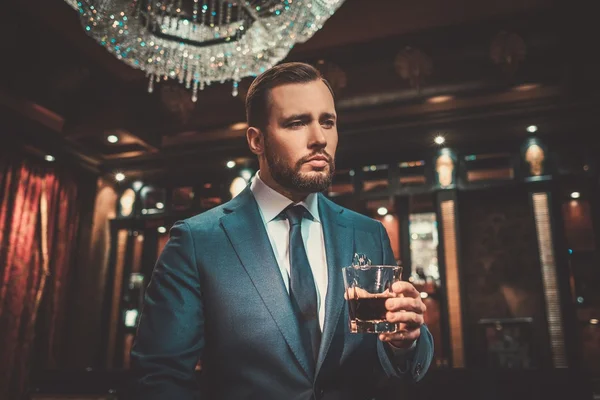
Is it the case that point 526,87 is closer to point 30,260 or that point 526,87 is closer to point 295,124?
point 295,124

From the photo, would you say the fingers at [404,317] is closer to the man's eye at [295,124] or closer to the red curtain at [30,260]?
the man's eye at [295,124]

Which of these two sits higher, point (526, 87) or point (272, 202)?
point (526, 87)

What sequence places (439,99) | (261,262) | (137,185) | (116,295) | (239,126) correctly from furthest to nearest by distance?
1. (137,185)
2. (116,295)
3. (239,126)
4. (439,99)
5. (261,262)

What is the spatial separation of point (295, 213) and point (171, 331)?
0.51 metres

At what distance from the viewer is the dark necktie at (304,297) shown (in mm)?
1241

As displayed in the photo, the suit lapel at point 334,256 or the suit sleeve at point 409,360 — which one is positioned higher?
the suit lapel at point 334,256

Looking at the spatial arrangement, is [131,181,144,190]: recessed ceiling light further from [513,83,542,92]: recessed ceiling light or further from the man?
the man

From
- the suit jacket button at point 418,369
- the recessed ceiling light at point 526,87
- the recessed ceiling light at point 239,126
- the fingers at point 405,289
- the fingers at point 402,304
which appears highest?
the recessed ceiling light at point 526,87

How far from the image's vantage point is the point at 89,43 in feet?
15.0

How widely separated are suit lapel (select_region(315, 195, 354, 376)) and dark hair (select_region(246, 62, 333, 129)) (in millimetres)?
354

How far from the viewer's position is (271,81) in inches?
57.9

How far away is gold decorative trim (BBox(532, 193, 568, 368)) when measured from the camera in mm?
4180

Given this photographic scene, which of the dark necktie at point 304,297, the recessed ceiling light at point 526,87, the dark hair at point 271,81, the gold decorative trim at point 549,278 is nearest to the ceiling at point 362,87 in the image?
the recessed ceiling light at point 526,87

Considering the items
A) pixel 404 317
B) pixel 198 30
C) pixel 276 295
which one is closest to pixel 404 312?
pixel 404 317
